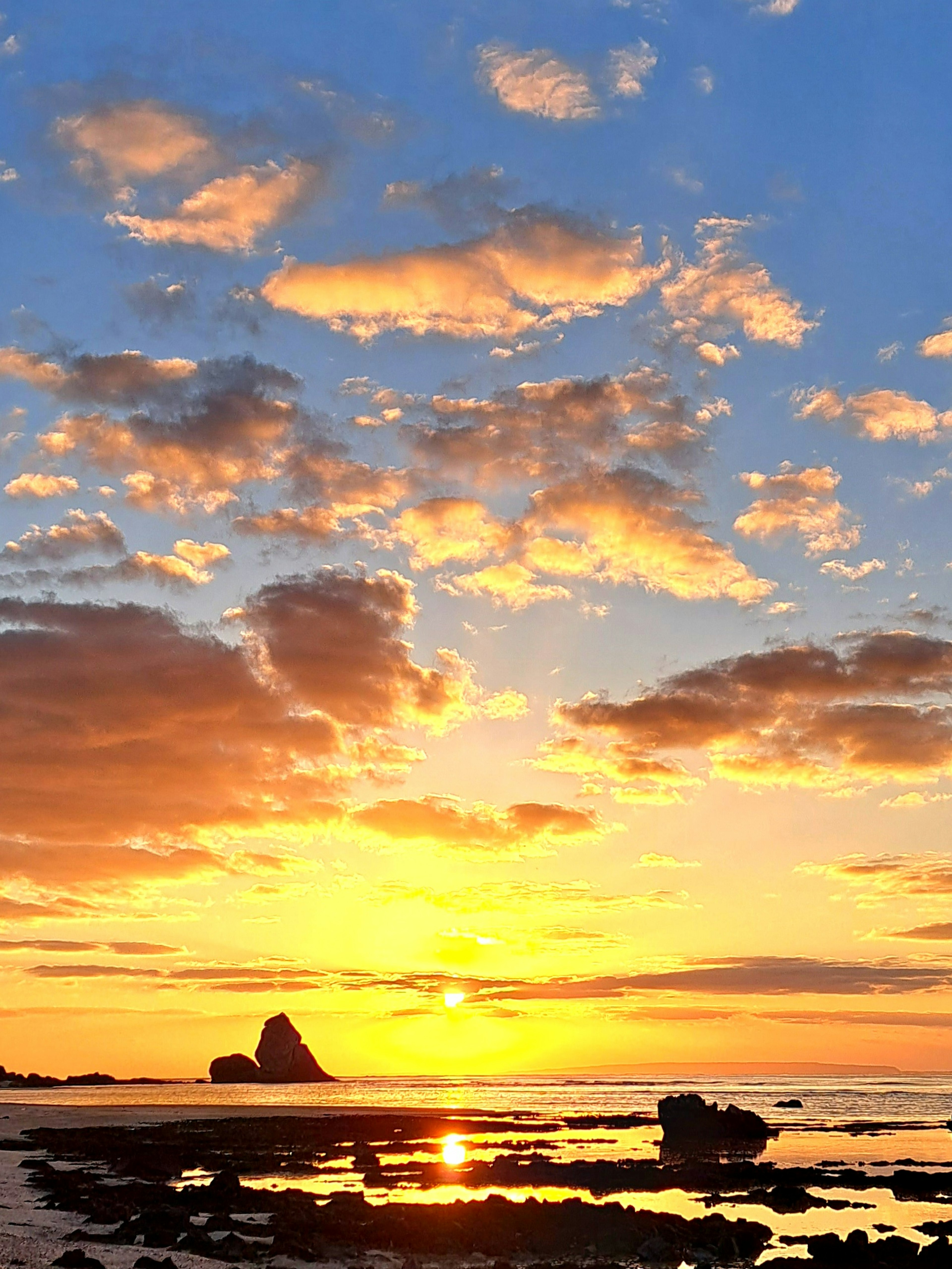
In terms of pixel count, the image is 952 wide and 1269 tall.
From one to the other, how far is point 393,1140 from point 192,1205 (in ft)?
123

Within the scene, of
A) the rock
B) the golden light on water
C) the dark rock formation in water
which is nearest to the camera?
the rock

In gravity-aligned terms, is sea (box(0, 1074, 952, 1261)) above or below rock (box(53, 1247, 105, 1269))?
below

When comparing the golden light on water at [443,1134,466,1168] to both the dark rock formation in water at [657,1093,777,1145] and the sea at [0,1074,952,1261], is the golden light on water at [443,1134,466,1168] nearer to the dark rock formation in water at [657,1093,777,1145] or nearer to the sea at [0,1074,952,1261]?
the sea at [0,1074,952,1261]

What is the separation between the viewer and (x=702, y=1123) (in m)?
84.3

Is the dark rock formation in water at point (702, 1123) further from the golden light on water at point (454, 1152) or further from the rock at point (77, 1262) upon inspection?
the rock at point (77, 1262)

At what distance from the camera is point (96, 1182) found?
50062mm

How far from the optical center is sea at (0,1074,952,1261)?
45.7 m

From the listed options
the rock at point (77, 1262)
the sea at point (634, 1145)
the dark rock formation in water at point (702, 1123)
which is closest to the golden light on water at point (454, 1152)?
the sea at point (634, 1145)

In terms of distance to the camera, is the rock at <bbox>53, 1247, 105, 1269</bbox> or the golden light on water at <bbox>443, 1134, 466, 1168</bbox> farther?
the golden light on water at <bbox>443, 1134, 466, 1168</bbox>

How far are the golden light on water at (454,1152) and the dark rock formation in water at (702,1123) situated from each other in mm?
16175

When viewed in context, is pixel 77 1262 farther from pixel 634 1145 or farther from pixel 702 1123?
pixel 702 1123

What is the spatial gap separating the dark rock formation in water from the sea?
73.0 inches

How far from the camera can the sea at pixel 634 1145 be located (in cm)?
4566

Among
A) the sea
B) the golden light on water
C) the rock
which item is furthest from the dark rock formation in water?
the rock
